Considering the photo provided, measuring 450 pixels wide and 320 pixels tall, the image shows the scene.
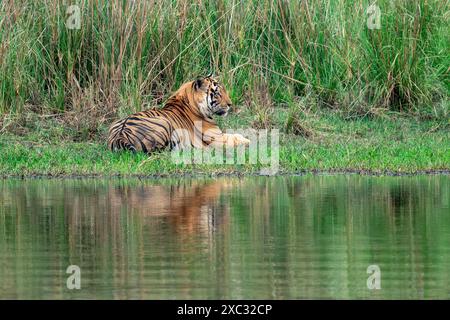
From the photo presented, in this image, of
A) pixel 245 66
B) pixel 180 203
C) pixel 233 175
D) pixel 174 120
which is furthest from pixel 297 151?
pixel 180 203

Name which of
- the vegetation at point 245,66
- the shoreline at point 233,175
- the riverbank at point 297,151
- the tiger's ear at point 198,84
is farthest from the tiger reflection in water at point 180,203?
the tiger's ear at point 198,84

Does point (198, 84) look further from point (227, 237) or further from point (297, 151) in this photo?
point (227, 237)

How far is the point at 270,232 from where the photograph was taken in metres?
9.72

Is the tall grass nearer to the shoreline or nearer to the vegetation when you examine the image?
the vegetation

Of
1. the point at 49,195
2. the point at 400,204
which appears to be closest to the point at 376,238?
the point at 400,204

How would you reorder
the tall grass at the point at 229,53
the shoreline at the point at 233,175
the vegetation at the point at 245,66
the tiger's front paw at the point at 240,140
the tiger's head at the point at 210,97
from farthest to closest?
the tall grass at the point at 229,53
the vegetation at the point at 245,66
the tiger's head at the point at 210,97
the tiger's front paw at the point at 240,140
the shoreline at the point at 233,175

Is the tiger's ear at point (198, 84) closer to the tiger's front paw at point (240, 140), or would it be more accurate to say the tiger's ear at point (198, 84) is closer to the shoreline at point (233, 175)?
the tiger's front paw at point (240, 140)

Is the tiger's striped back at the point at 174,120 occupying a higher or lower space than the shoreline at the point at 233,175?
higher

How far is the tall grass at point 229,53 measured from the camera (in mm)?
Answer: 16203

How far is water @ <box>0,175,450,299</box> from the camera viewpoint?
25.0ft

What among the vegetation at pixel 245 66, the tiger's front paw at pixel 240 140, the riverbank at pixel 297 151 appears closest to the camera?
the riverbank at pixel 297 151

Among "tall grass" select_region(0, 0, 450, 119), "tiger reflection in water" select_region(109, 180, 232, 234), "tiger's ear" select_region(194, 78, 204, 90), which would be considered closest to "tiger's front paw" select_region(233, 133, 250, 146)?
"tiger's ear" select_region(194, 78, 204, 90)

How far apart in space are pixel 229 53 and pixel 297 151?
279 cm

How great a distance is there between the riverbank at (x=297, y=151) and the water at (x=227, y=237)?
1.64 feet
